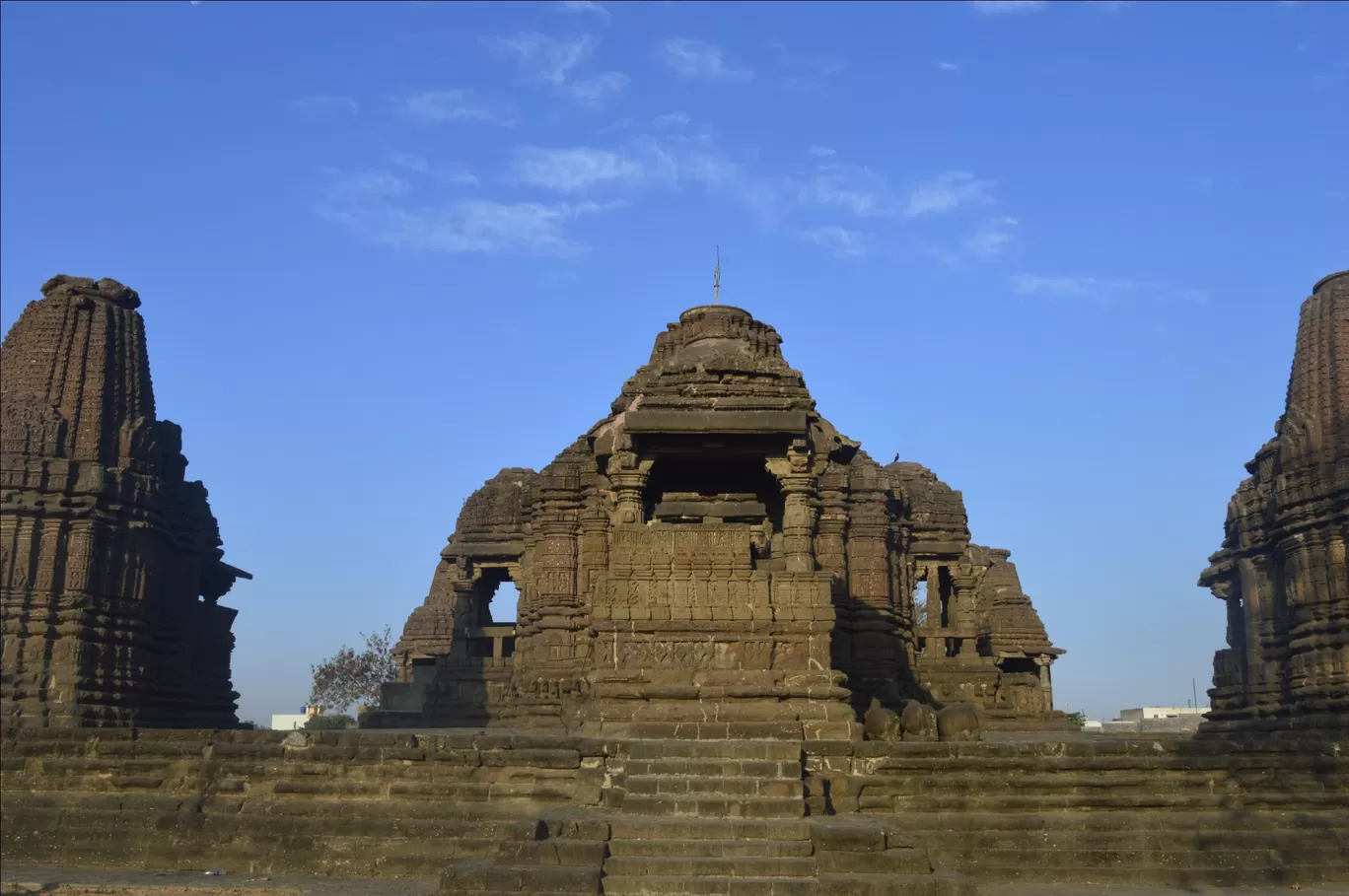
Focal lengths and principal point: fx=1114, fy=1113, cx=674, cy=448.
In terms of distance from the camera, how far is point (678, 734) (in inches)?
492

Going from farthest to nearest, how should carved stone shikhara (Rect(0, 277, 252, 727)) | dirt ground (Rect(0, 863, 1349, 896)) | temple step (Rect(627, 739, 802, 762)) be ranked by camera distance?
carved stone shikhara (Rect(0, 277, 252, 727))
temple step (Rect(627, 739, 802, 762))
dirt ground (Rect(0, 863, 1349, 896))

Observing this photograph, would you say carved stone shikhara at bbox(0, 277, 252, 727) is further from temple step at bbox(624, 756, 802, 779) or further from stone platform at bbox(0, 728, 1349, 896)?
temple step at bbox(624, 756, 802, 779)

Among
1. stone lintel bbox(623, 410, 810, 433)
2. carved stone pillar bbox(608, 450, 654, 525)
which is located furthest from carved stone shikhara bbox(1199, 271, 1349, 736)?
carved stone pillar bbox(608, 450, 654, 525)

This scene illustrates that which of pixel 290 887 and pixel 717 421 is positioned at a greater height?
pixel 717 421

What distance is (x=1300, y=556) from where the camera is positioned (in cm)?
2470

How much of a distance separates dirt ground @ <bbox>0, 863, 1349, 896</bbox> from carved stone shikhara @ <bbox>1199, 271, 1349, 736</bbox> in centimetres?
1285

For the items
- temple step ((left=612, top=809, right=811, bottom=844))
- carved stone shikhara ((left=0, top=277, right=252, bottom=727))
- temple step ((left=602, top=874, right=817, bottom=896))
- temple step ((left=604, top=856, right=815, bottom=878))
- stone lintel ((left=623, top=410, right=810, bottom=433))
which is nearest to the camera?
temple step ((left=602, top=874, right=817, bottom=896))

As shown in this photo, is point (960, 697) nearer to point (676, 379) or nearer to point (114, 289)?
point (676, 379)

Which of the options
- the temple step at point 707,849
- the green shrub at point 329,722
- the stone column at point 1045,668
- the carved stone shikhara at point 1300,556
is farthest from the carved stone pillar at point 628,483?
the green shrub at point 329,722

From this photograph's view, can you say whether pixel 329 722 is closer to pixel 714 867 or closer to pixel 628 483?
pixel 628 483

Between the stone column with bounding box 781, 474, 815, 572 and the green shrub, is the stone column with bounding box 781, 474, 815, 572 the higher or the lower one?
the higher one

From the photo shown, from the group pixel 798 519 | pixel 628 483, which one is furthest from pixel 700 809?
pixel 628 483

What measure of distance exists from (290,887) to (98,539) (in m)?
14.2

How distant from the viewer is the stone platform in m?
10.3
